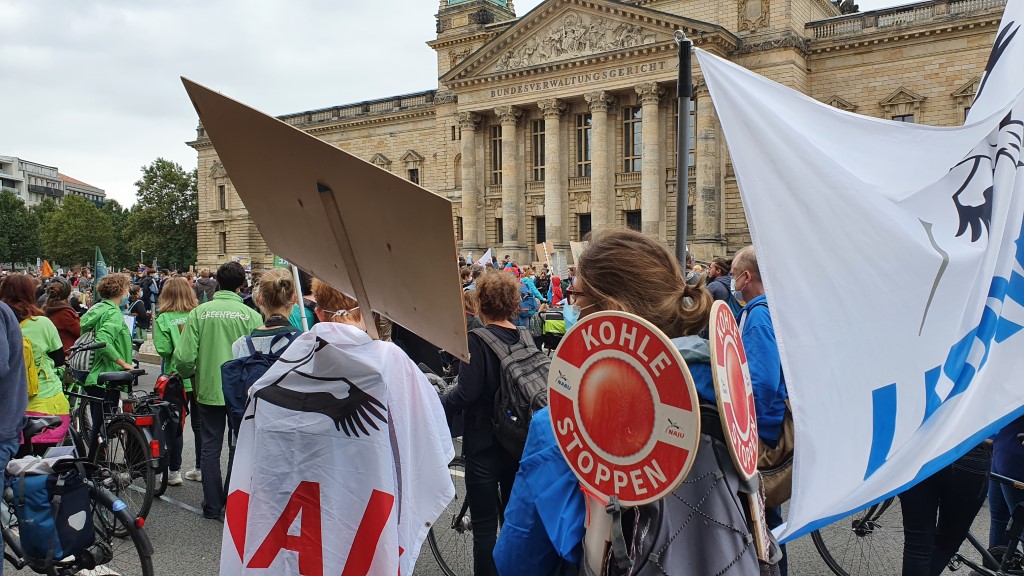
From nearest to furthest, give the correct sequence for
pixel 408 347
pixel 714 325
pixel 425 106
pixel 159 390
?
pixel 714 325, pixel 159 390, pixel 408 347, pixel 425 106

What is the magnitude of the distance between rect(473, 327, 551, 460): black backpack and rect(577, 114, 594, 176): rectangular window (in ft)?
116

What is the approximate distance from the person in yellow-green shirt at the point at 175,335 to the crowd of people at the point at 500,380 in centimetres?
2

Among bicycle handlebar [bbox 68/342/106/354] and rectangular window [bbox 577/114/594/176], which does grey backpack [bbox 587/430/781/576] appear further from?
rectangular window [bbox 577/114/594/176]

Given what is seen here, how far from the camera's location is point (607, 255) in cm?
206

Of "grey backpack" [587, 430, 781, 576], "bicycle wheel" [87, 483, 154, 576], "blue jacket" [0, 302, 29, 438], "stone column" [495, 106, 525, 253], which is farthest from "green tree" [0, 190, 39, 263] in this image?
"grey backpack" [587, 430, 781, 576]

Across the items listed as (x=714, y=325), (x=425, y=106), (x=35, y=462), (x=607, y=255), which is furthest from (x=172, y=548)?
(x=425, y=106)

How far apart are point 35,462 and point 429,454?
8.40 feet

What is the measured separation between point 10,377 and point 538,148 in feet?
122

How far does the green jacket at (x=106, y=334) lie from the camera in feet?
21.6

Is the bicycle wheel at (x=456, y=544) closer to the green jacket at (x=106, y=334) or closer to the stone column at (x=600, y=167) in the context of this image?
the green jacket at (x=106, y=334)

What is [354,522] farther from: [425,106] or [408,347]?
[425,106]

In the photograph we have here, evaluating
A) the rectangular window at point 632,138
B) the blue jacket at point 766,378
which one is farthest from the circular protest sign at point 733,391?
the rectangular window at point 632,138

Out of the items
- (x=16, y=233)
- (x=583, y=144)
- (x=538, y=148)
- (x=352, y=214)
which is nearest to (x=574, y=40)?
(x=583, y=144)

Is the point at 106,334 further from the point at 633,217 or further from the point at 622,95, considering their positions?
the point at 622,95
